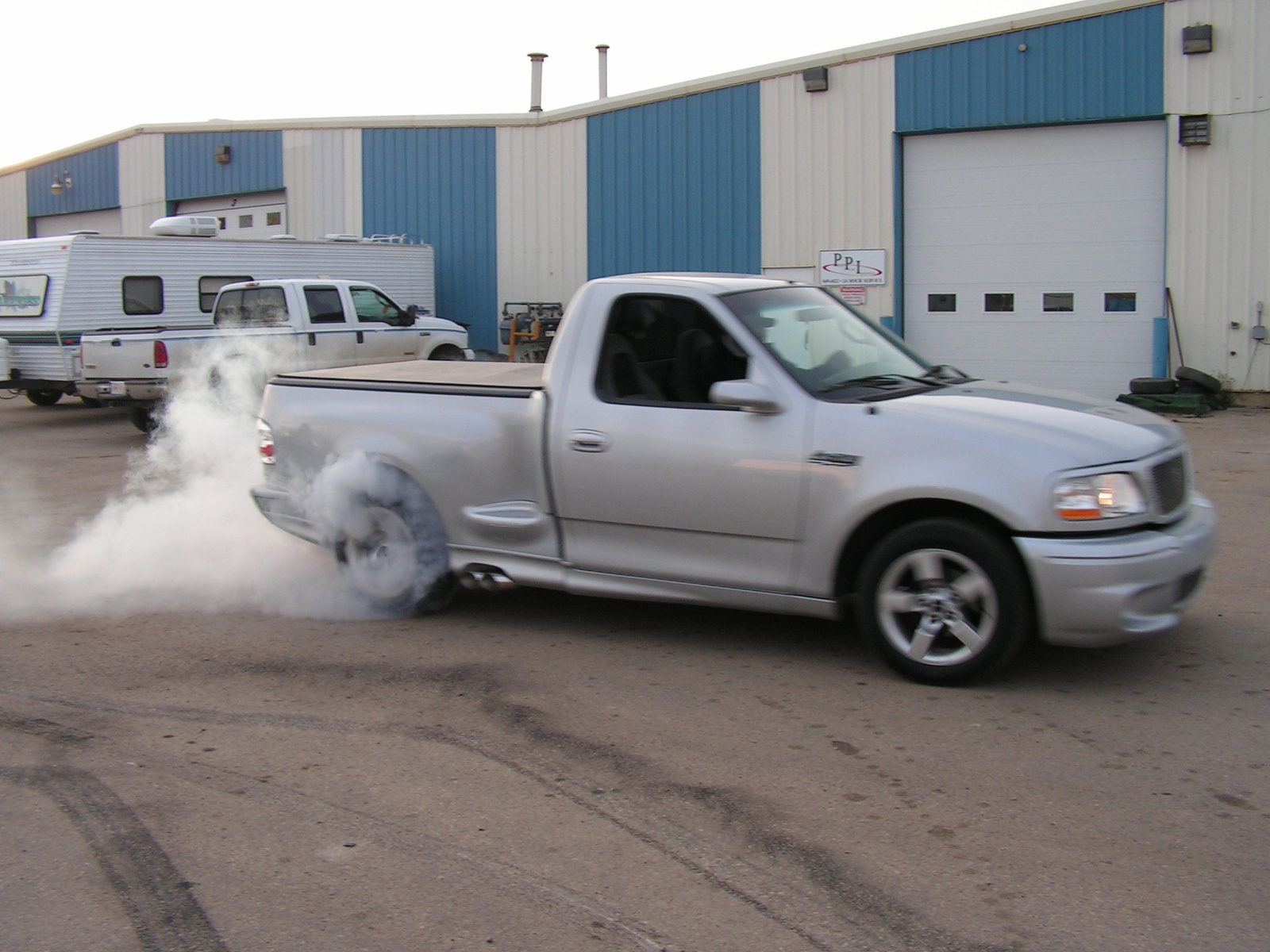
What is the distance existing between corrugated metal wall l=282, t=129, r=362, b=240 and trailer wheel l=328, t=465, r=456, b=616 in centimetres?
1970

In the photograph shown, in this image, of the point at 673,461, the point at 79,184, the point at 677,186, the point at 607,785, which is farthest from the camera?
the point at 79,184

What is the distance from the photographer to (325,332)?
1653 cm

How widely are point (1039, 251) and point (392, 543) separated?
1356 cm

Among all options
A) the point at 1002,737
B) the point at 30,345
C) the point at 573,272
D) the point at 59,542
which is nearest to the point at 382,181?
the point at 573,272

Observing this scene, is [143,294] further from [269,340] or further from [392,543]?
[392,543]

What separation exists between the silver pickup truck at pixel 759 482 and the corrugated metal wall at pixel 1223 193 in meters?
11.9

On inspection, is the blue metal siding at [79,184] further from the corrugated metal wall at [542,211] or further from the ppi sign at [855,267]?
the ppi sign at [855,267]

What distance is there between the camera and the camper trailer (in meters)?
17.4

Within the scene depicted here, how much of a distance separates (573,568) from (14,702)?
2.55 m

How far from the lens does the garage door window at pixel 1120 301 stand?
56.1 feet

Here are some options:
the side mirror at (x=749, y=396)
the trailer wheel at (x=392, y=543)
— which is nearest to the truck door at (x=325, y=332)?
the trailer wheel at (x=392, y=543)

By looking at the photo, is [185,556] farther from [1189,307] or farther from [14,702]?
[1189,307]

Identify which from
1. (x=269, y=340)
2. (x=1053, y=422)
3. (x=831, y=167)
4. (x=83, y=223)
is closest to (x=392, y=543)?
(x=1053, y=422)

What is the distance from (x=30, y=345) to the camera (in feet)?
57.5
